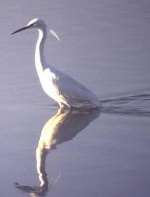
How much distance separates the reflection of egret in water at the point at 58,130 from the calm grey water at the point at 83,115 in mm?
13

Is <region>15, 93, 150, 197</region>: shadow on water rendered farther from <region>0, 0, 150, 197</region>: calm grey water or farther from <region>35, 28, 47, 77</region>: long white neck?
<region>35, 28, 47, 77</region>: long white neck

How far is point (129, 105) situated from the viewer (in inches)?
499

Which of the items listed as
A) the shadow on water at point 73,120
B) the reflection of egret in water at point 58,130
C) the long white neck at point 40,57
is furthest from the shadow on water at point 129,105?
the long white neck at point 40,57

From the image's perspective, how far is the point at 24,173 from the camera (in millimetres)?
9898

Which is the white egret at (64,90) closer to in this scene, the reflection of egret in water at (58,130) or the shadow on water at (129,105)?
the reflection of egret in water at (58,130)

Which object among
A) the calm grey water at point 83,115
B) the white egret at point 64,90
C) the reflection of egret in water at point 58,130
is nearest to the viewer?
the calm grey water at point 83,115

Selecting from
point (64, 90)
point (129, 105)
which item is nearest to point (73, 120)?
point (64, 90)

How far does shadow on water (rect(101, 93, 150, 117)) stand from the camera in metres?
12.3

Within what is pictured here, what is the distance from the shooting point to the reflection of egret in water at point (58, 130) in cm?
1018

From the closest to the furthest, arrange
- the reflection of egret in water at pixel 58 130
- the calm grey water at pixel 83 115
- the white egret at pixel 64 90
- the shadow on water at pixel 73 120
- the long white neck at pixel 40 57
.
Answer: the calm grey water at pixel 83 115 → the reflection of egret in water at pixel 58 130 → the shadow on water at pixel 73 120 → the white egret at pixel 64 90 → the long white neck at pixel 40 57

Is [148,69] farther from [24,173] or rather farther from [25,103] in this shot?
[24,173]

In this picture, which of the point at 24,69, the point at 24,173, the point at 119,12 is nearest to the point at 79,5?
the point at 119,12

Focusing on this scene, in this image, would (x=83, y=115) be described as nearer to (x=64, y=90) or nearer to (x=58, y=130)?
(x=64, y=90)

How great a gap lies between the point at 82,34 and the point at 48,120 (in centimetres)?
498
